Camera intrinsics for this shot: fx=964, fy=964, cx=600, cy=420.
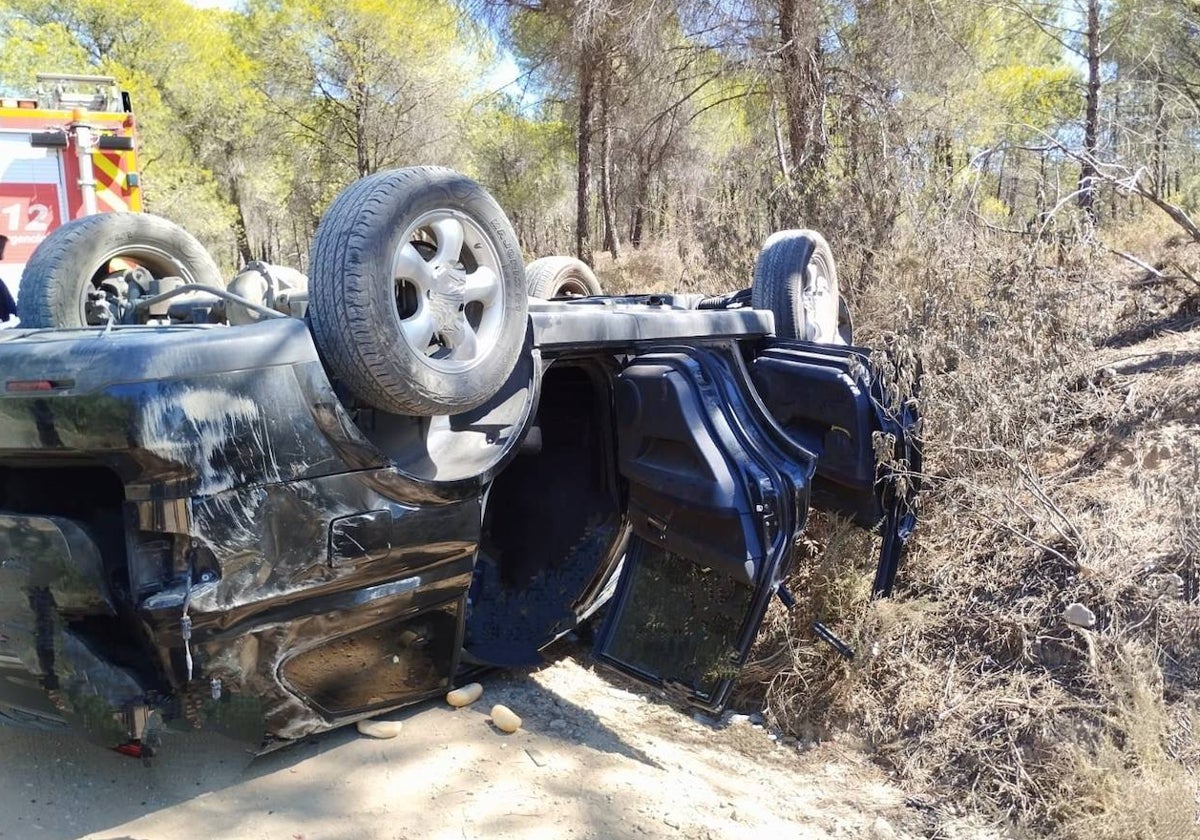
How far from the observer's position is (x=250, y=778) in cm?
289

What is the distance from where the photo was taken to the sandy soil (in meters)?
2.70

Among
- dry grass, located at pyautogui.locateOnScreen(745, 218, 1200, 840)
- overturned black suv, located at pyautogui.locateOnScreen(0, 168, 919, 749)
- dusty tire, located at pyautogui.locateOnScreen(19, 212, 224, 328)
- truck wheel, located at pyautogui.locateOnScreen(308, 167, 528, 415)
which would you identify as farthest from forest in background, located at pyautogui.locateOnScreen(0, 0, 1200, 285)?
dusty tire, located at pyautogui.locateOnScreen(19, 212, 224, 328)

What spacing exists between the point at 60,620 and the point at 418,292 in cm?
127

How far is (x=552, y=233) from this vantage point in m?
16.4

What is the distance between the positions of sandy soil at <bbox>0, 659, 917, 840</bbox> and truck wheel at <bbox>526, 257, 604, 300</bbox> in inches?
108

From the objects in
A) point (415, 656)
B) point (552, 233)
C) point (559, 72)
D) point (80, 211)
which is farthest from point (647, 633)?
point (552, 233)

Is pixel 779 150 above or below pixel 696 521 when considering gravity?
above

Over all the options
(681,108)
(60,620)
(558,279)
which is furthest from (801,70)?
(60,620)

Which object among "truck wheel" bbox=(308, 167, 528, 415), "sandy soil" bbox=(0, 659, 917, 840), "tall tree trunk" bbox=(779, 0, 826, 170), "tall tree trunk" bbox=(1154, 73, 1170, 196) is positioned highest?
"tall tree trunk" bbox=(779, 0, 826, 170)

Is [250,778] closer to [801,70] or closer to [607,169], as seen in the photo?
[801,70]

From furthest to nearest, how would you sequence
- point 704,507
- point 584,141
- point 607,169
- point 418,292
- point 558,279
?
1. point 607,169
2. point 584,141
3. point 558,279
4. point 704,507
5. point 418,292

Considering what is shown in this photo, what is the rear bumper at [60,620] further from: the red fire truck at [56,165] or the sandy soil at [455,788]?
the red fire truck at [56,165]

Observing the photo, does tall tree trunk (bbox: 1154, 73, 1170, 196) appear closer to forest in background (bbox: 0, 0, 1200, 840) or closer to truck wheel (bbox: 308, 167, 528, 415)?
forest in background (bbox: 0, 0, 1200, 840)

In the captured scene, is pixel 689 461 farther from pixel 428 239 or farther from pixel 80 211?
pixel 80 211
